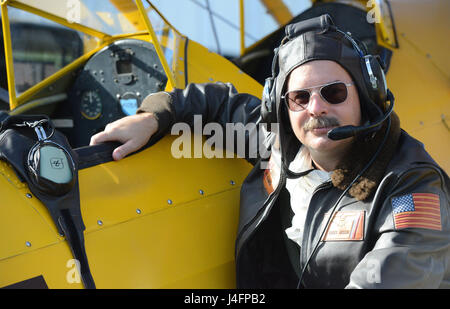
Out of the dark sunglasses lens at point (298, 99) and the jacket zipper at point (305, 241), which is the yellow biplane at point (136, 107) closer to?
the jacket zipper at point (305, 241)

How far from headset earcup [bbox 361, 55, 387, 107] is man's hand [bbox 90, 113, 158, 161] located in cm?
80

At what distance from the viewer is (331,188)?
1.71 m

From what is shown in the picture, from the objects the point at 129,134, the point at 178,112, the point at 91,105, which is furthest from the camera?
the point at 91,105

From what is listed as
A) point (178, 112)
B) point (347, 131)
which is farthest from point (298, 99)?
point (178, 112)

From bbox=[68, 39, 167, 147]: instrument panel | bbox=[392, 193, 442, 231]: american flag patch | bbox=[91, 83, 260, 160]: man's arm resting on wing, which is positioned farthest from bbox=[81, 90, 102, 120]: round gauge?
bbox=[392, 193, 442, 231]: american flag patch

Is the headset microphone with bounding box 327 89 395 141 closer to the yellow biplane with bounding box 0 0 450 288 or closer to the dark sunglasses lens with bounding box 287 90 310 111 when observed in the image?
the dark sunglasses lens with bounding box 287 90 310 111

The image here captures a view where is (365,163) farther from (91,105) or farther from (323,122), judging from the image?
(91,105)

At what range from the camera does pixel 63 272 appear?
1.60m

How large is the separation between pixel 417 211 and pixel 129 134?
105 centimetres

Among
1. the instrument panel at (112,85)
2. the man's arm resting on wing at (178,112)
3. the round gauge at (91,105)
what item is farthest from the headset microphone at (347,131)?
the round gauge at (91,105)

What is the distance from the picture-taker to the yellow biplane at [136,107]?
65.1 inches
